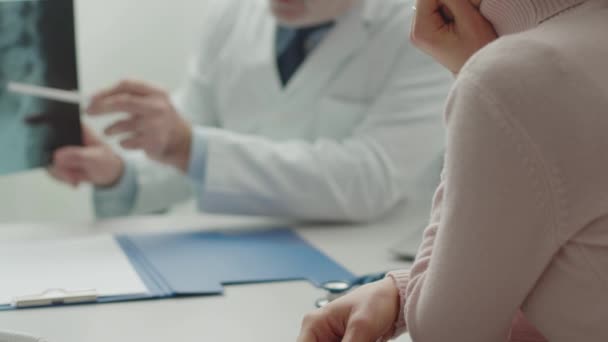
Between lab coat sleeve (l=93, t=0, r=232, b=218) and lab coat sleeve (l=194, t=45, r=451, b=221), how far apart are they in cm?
16

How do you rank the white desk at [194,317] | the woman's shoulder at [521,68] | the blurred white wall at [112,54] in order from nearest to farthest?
1. the woman's shoulder at [521,68]
2. the white desk at [194,317]
3. the blurred white wall at [112,54]

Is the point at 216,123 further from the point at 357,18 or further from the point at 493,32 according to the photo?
the point at 493,32

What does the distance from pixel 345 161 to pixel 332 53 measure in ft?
0.62

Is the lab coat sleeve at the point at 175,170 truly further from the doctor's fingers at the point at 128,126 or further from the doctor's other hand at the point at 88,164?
the doctor's fingers at the point at 128,126

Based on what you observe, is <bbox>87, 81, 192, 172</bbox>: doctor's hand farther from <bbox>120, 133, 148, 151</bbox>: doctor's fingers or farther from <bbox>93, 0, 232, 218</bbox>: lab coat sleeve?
<bbox>93, 0, 232, 218</bbox>: lab coat sleeve

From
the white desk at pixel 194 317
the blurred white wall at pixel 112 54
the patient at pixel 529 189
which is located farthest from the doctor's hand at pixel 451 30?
the blurred white wall at pixel 112 54

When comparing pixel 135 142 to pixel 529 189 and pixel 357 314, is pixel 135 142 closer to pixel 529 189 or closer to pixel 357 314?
pixel 357 314

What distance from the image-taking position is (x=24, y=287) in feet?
3.51

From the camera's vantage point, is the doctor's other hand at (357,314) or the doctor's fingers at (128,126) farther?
the doctor's fingers at (128,126)

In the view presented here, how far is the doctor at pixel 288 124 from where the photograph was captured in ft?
4.64

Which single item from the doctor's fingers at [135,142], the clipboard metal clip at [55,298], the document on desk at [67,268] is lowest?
the document on desk at [67,268]

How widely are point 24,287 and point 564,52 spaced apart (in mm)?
694

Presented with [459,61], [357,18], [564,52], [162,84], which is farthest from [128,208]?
[564,52]

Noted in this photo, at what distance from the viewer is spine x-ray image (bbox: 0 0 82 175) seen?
1.29 metres
